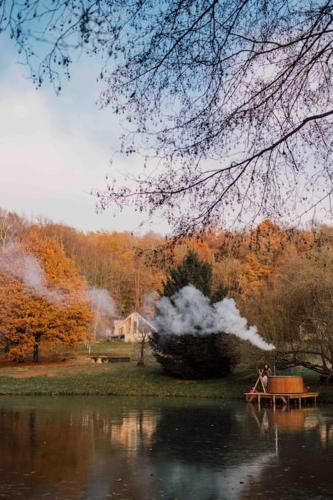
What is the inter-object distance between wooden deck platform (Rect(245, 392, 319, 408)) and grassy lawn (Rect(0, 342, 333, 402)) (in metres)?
1.12

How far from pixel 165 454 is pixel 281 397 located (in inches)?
587

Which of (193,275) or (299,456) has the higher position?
(193,275)

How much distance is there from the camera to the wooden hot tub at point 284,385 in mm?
28141

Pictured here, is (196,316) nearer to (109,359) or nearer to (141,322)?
(109,359)

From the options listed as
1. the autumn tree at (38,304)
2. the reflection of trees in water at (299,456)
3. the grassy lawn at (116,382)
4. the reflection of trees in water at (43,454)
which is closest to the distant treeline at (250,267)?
the grassy lawn at (116,382)

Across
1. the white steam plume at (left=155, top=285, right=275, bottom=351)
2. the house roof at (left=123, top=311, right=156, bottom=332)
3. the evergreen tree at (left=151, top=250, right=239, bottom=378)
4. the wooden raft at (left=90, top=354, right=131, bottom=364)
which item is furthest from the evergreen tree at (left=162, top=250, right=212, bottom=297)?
the wooden raft at (left=90, top=354, right=131, bottom=364)

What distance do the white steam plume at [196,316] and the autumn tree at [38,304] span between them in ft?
21.8

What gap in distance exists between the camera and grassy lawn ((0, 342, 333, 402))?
106ft

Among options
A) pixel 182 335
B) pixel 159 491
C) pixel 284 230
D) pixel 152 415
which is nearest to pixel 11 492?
pixel 159 491

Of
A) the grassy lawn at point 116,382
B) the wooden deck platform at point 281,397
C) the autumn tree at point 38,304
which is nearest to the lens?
the wooden deck platform at point 281,397

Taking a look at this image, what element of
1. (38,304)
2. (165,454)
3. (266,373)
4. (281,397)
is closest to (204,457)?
(165,454)

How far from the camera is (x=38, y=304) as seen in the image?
40.0 metres

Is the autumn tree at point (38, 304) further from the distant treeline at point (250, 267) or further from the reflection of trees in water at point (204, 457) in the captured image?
the reflection of trees in water at point (204, 457)

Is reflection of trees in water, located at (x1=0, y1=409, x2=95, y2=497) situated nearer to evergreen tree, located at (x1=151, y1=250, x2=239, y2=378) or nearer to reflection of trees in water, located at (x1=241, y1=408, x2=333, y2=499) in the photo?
reflection of trees in water, located at (x1=241, y1=408, x2=333, y2=499)
